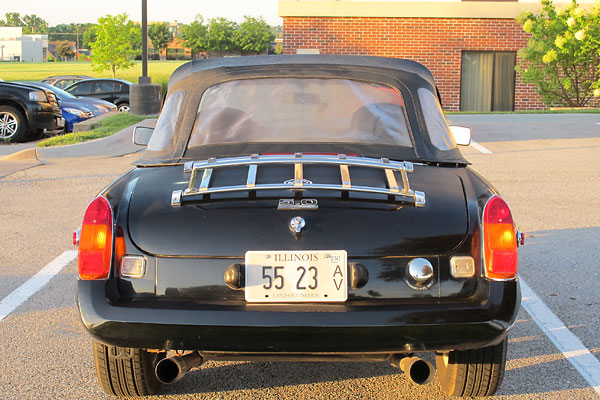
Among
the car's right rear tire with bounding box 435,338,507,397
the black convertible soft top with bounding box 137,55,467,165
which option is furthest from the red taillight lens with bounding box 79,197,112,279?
the car's right rear tire with bounding box 435,338,507,397

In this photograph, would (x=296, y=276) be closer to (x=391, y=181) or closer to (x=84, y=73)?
(x=391, y=181)

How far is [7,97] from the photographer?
17.3 meters

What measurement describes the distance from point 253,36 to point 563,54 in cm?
7020

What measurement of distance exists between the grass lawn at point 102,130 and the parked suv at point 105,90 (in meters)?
9.27

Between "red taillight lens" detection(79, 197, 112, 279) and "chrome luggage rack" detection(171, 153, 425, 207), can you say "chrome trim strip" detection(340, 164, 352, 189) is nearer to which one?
"chrome luggage rack" detection(171, 153, 425, 207)

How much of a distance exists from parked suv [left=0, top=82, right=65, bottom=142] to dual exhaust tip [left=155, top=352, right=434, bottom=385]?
1529cm

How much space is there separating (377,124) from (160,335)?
164cm

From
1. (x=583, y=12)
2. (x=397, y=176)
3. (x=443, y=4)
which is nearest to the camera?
(x=397, y=176)

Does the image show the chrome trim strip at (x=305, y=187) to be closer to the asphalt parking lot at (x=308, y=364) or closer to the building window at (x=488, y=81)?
the asphalt parking lot at (x=308, y=364)

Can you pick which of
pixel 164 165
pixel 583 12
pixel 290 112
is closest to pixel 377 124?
pixel 290 112

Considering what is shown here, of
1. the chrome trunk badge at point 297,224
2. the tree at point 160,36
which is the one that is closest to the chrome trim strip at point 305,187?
the chrome trunk badge at point 297,224

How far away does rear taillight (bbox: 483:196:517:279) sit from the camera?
3336 mm

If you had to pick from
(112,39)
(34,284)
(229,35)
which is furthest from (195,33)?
(34,284)

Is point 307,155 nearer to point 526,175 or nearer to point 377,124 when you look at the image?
point 377,124
